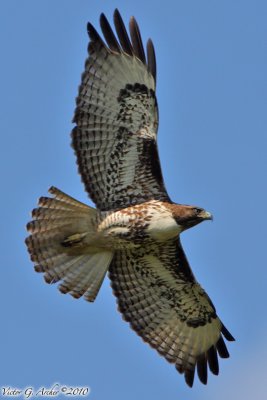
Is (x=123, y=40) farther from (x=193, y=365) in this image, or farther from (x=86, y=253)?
(x=193, y=365)

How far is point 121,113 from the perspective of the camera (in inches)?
547

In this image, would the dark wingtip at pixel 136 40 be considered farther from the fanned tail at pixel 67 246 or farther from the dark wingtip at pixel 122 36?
the fanned tail at pixel 67 246

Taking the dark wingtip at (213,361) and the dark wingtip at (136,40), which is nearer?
the dark wingtip at (136,40)

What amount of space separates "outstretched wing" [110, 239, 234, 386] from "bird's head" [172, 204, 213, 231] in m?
1.09

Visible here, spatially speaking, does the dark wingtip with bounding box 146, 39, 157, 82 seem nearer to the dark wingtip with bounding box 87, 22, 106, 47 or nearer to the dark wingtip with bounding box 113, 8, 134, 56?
the dark wingtip with bounding box 113, 8, 134, 56

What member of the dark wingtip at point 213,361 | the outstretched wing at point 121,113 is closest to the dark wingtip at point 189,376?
the dark wingtip at point 213,361

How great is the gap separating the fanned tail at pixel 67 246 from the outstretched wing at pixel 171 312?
19.0 inches

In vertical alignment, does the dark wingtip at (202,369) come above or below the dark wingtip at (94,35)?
below

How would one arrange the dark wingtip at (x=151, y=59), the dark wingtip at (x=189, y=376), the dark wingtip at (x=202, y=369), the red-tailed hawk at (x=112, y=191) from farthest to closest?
the dark wingtip at (x=202, y=369), the dark wingtip at (x=189, y=376), the dark wingtip at (x=151, y=59), the red-tailed hawk at (x=112, y=191)

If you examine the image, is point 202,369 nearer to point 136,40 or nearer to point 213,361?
point 213,361

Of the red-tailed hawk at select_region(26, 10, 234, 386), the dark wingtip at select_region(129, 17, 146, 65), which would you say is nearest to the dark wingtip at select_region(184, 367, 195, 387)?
the red-tailed hawk at select_region(26, 10, 234, 386)

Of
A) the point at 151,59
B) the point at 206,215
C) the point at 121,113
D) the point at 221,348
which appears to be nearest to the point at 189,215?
the point at 206,215

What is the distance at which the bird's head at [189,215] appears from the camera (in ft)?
44.5

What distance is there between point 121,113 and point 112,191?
1.06 m
